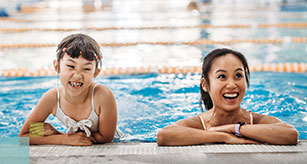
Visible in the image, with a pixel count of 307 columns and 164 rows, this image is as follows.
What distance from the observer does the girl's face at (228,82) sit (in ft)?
7.55

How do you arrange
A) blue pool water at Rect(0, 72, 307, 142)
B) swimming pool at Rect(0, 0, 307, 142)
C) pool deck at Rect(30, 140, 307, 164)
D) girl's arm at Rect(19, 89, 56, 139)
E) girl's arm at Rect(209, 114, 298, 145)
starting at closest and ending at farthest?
pool deck at Rect(30, 140, 307, 164) < girl's arm at Rect(209, 114, 298, 145) < girl's arm at Rect(19, 89, 56, 139) < blue pool water at Rect(0, 72, 307, 142) < swimming pool at Rect(0, 0, 307, 142)

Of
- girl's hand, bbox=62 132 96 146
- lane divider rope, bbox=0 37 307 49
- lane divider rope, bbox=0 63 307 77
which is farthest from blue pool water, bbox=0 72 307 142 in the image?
lane divider rope, bbox=0 37 307 49

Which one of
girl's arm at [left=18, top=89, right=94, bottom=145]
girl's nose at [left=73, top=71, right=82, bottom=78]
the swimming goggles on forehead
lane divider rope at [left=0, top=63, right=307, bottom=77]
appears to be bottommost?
lane divider rope at [left=0, top=63, right=307, bottom=77]

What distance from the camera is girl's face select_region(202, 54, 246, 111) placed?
7.55ft

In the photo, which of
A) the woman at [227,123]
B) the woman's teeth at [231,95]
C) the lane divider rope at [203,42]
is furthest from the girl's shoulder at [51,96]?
the lane divider rope at [203,42]

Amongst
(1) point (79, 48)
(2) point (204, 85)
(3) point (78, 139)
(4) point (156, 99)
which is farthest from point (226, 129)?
(4) point (156, 99)

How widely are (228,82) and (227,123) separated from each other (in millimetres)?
345

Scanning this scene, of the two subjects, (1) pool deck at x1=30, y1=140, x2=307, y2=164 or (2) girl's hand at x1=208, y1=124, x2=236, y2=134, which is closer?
(1) pool deck at x1=30, y1=140, x2=307, y2=164

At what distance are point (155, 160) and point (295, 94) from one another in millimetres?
3053

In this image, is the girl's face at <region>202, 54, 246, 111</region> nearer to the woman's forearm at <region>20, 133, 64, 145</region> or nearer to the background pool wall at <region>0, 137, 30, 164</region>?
the woman's forearm at <region>20, 133, 64, 145</region>

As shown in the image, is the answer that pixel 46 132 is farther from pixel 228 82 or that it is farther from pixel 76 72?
pixel 228 82

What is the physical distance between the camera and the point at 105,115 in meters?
2.47

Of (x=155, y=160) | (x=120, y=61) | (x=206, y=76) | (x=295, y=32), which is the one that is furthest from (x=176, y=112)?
(x=295, y=32)

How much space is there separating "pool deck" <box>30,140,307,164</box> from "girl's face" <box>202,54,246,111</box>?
0.29 metres
